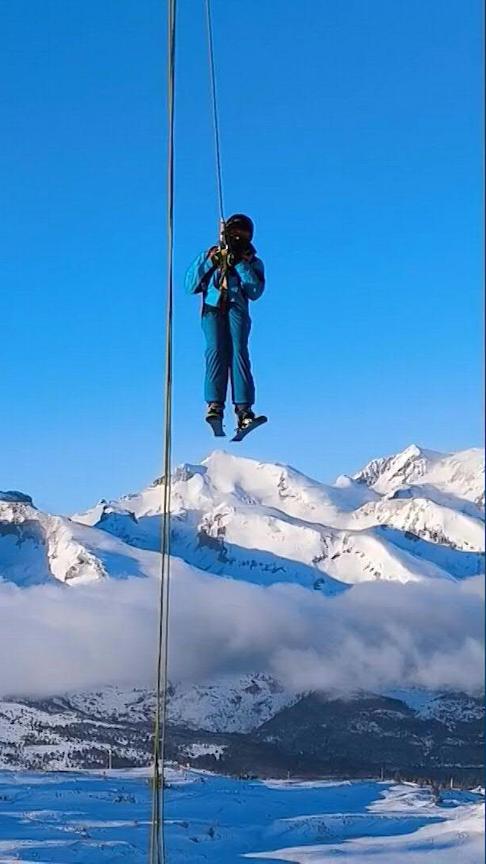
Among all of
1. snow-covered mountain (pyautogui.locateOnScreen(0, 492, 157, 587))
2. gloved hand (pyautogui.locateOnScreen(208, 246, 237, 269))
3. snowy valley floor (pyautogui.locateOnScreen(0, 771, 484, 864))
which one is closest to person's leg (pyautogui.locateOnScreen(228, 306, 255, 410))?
gloved hand (pyautogui.locateOnScreen(208, 246, 237, 269))

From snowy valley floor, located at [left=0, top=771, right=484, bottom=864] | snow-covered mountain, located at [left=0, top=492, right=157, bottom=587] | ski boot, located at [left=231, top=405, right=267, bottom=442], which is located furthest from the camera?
snow-covered mountain, located at [left=0, top=492, right=157, bottom=587]

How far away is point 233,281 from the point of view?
258 inches

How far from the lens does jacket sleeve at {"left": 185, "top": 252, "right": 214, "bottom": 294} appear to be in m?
6.64

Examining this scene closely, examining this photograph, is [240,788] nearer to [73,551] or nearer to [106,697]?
[106,697]

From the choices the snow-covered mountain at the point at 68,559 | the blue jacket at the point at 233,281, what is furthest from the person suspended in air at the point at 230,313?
the snow-covered mountain at the point at 68,559

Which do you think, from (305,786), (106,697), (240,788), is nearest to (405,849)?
(240,788)

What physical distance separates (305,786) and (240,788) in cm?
1240

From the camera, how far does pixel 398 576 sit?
194 metres

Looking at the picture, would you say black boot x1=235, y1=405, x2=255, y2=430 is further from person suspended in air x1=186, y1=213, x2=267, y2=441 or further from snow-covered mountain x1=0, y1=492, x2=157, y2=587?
snow-covered mountain x1=0, y1=492, x2=157, y2=587

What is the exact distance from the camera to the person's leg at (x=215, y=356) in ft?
21.4

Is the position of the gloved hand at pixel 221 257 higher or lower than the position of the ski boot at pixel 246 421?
higher

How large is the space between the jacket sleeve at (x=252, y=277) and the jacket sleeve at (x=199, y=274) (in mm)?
→ 221

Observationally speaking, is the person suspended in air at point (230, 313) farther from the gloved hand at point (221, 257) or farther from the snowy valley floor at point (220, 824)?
the snowy valley floor at point (220, 824)

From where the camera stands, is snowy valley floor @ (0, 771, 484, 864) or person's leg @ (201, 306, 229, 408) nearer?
person's leg @ (201, 306, 229, 408)
